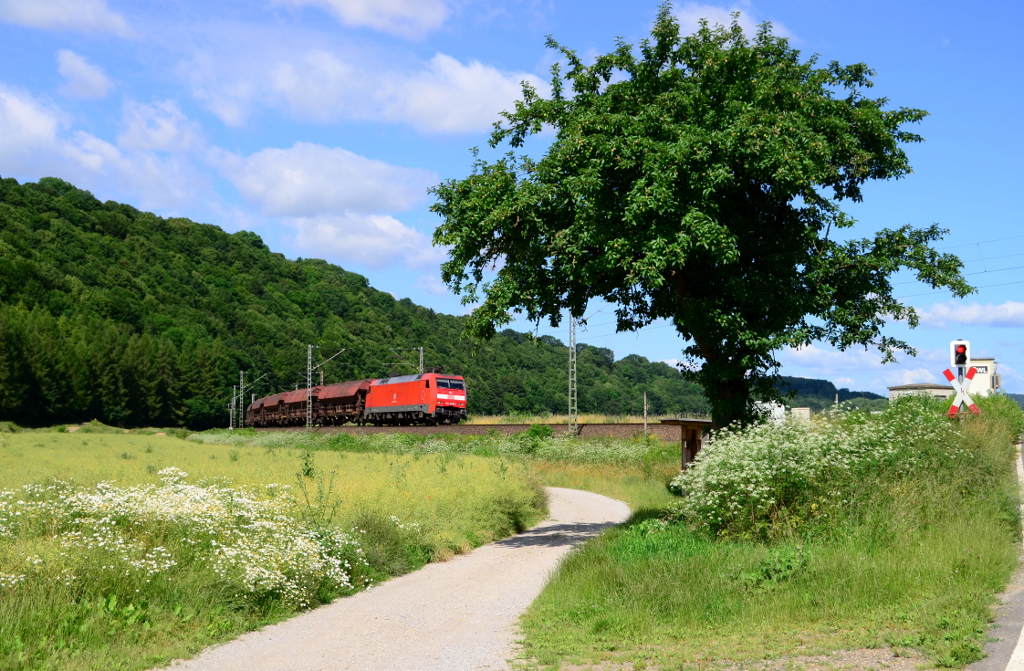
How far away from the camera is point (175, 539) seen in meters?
10.6

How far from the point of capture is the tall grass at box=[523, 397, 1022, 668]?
8.04m

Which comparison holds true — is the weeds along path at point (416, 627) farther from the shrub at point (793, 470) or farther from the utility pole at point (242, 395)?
the utility pole at point (242, 395)

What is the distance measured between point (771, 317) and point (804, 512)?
14.8 feet

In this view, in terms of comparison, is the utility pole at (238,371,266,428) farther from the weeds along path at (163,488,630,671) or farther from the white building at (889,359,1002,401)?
the weeds along path at (163,488,630,671)

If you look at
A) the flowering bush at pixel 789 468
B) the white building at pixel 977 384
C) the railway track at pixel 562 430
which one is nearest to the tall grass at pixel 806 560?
the flowering bush at pixel 789 468

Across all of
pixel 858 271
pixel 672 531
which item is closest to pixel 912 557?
pixel 672 531

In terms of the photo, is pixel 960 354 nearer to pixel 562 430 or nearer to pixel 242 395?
pixel 562 430

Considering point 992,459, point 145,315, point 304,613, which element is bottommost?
point 304,613

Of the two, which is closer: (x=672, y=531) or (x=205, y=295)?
(x=672, y=531)

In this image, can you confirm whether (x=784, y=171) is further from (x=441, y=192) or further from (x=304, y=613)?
(x=304, y=613)

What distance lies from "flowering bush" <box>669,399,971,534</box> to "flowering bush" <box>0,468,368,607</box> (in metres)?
5.43

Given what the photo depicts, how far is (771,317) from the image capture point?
15.2m

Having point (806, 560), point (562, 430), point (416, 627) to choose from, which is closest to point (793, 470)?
point (806, 560)

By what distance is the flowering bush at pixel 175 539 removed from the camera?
376 inches
